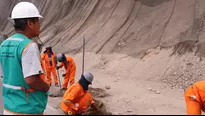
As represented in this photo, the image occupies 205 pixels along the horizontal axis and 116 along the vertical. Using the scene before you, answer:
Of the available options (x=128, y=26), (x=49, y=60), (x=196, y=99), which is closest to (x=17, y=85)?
(x=196, y=99)

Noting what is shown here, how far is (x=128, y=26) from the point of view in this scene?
49.9 feet

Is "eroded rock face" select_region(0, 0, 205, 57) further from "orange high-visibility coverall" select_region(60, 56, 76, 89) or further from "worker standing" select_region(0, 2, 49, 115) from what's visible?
"worker standing" select_region(0, 2, 49, 115)

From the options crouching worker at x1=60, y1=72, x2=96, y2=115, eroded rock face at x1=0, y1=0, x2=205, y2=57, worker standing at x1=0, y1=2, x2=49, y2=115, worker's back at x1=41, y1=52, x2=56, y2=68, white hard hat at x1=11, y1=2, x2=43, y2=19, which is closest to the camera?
worker standing at x1=0, y1=2, x2=49, y2=115

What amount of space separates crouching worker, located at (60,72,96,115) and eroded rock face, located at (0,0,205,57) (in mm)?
6142

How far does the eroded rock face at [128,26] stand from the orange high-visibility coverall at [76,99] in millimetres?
6213

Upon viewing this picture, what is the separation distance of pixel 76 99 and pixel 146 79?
5.23m

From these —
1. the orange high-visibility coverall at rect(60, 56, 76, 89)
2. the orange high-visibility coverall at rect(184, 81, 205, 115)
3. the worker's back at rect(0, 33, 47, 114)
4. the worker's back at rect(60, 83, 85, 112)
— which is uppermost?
the worker's back at rect(0, 33, 47, 114)

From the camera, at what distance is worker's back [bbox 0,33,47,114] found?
3.00m

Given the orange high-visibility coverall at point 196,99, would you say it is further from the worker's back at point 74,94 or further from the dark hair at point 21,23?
the worker's back at point 74,94

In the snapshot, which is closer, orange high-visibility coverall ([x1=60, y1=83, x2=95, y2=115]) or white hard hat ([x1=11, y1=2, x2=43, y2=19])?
white hard hat ([x1=11, y1=2, x2=43, y2=19])

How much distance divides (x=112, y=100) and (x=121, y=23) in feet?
24.0

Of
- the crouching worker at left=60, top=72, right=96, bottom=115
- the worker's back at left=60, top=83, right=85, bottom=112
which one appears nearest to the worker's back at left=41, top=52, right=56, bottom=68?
the crouching worker at left=60, top=72, right=96, bottom=115

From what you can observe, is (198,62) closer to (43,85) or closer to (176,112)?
(176,112)

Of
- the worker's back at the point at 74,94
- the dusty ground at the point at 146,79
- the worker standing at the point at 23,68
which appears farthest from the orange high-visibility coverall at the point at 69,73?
the worker standing at the point at 23,68
